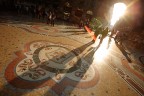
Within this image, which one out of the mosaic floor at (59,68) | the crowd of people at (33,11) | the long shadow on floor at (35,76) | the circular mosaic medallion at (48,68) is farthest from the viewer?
the crowd of people at (33,11)

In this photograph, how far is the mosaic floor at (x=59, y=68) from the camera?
273 inches

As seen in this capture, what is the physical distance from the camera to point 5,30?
12273 mm

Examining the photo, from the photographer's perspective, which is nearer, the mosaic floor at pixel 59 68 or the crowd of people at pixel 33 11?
the mosaic floor at pixel 59 68

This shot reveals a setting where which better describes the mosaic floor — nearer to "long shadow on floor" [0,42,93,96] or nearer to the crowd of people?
"long shadow on floor" [0,42,93,96]

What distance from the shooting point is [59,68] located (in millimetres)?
8688

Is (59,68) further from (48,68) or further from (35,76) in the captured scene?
(35,76)

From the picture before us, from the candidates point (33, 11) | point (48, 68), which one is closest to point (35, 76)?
point (48, 68)

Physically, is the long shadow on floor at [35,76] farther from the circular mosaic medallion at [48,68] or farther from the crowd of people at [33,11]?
the crowd of people at [33,11]

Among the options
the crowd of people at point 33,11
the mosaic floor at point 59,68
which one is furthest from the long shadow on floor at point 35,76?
the crowd of people at point 33,11

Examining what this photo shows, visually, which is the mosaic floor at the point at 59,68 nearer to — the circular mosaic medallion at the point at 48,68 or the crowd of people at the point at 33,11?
the circular mosaic medallion at the point at 48,68

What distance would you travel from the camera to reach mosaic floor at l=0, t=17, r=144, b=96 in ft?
22.8

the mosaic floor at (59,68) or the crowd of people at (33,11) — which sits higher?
the crowd of people at (33,11)

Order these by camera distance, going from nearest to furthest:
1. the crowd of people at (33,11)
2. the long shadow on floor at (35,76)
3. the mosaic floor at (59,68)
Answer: the long shadow on floor at (35,76) → the mosaic floor at (59,68) → the crowd of people at (33,11)

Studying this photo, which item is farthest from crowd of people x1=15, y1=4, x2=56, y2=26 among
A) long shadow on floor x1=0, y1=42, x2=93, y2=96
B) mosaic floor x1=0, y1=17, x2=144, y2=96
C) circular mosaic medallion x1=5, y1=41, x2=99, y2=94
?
long shadow on floor x1=0, y1=42, x2=93, y2=96
